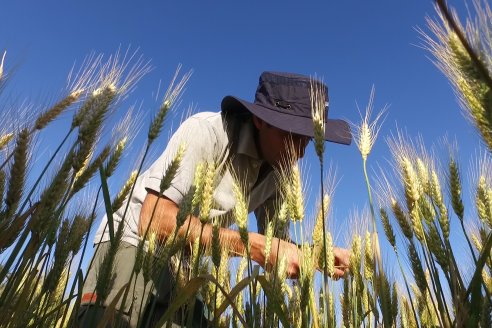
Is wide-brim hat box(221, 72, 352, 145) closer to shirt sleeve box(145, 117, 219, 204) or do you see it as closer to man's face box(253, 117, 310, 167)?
man's face box(253, 117, 310, 167)

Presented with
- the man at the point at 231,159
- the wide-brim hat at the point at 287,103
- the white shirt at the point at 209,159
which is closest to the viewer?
the man at the point at 231,159

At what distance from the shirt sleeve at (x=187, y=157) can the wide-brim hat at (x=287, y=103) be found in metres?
0.30

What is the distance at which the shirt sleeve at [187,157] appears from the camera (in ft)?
7.25

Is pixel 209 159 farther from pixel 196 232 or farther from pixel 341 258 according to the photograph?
pixel 341 258

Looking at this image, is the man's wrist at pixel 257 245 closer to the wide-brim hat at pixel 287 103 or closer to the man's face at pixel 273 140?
the man's face at pixel 273 140

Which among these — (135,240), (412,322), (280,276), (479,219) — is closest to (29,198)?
(280,276)

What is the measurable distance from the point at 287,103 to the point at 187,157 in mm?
750

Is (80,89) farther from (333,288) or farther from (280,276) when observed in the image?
(333,288)

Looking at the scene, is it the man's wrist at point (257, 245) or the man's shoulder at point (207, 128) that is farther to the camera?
the man's shoulder at point (207, 128)

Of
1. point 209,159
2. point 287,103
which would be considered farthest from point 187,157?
point 287,103

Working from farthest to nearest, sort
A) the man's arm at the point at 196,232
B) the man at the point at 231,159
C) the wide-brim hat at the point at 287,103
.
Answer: the wide-brim hat at the point at 287,103 → the man at the point at 231,159 → the man's arm at the point at 196,232

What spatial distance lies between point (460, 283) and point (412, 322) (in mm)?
965

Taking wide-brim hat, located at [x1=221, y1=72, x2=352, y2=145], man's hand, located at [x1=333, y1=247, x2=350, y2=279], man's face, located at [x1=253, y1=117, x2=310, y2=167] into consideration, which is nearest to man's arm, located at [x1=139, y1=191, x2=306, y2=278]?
man's hand, located at [x1=333, y1=247, x2=350, y2=279]

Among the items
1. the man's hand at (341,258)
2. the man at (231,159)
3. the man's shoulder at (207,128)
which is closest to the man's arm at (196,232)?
the man at (231,159)
